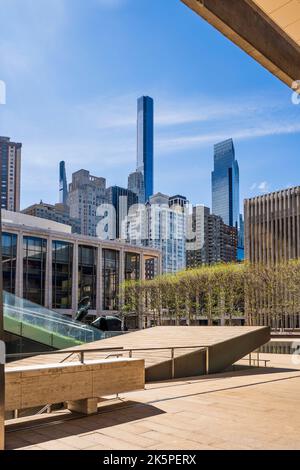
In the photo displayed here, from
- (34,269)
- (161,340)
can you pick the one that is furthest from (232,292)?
(161,340)

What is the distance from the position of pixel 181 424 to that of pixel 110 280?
6392 cm

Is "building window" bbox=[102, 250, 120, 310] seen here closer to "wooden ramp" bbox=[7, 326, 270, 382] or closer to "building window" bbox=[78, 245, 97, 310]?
"building window" bbox=[78, 245, 97, 310]

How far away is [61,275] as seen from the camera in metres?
63.9

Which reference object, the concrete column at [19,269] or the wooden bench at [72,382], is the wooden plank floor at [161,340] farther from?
the concrete column at [19,269]

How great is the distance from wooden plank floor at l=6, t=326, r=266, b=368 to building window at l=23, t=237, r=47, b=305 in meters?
40.9

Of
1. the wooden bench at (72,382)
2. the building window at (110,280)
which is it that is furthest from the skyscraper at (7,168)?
the building window at (110,280)

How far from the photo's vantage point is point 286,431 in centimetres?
691

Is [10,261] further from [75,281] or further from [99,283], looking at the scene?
[99,283]

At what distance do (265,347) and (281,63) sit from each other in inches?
887

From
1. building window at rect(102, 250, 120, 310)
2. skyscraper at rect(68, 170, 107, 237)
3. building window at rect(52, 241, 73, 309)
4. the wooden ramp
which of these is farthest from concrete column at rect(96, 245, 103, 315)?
skyscraper at rect(68, 170, 107, 237)

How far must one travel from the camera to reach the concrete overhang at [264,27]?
6.62 meters
